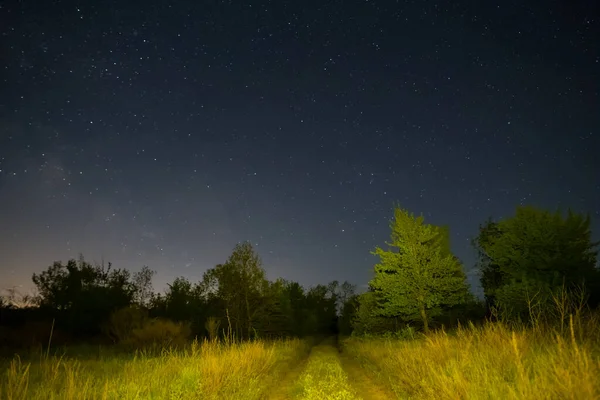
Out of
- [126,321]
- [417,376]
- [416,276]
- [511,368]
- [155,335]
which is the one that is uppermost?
[416,276]

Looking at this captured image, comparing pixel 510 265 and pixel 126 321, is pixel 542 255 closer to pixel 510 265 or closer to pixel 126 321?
pixel 510 265

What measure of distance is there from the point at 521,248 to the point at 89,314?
43760 millimetres

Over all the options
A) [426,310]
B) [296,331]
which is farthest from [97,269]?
[426,310]

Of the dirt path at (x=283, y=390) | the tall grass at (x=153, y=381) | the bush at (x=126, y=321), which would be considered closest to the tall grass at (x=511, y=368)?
the dirt path at (x=283, y=390)

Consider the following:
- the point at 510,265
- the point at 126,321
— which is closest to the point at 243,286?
the point at 126,321

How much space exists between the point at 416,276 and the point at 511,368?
53.4ft

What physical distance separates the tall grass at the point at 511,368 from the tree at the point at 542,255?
14846 millimetres

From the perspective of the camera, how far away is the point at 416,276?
69.1 feet

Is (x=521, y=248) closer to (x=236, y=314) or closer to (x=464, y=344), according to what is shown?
(x=464, y=344)

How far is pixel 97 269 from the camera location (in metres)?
45.3

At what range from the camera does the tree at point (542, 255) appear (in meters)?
20.4

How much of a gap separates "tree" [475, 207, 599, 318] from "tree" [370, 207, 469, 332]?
10.2 feet

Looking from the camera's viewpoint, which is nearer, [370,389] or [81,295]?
[370,389]

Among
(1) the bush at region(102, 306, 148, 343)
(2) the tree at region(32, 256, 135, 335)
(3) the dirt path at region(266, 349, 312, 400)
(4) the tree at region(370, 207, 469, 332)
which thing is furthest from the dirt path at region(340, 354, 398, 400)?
(2) the tree at region(32, 256, 135, 335)
